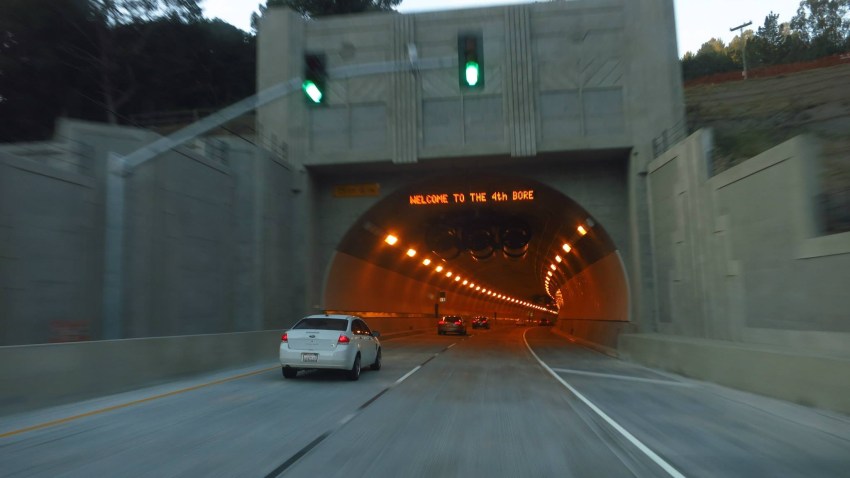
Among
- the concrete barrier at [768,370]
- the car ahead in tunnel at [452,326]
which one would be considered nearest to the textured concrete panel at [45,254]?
the concrete barrier at [768,370]

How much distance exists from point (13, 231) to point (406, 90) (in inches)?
632

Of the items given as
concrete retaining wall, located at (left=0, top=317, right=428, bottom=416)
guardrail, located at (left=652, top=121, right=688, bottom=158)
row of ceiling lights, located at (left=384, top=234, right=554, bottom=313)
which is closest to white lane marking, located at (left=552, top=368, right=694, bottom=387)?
concrete retaining wall, located at (left=0, top=317, right=428, bottom=416)

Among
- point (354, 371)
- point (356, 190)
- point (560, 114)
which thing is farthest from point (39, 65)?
point (354, 371)

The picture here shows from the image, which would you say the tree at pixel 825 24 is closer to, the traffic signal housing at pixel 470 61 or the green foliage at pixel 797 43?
the green foliage at pixel 797 43

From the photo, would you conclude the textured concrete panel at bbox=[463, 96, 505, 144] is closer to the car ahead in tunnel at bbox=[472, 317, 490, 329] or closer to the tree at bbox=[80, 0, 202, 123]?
the tree at bbox=[80, 0, 202, 123]

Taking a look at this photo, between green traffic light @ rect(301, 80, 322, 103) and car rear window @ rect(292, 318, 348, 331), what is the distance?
5.89 meters

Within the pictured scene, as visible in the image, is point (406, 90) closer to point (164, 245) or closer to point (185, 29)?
point (164, 245)

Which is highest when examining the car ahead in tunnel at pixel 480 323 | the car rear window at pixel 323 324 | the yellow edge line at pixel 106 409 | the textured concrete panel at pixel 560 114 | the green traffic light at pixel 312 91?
the textured concrete panel at pixel 560 114

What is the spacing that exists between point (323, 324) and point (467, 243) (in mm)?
23724

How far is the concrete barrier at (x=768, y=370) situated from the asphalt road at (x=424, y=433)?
285 millimetres

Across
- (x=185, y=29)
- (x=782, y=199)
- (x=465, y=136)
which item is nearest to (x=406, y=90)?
(x=465, y=136)

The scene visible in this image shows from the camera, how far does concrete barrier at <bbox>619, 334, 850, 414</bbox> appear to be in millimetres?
10117

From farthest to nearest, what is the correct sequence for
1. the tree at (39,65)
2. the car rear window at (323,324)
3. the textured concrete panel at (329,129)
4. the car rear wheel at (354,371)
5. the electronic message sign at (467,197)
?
1. the tree at (39,65)
2. the electronic message sign at (467,197)
3. the textured concrete panel at (329,129)
4. the car rear window at (323,324)
5. the car rear wheel at (354,371)

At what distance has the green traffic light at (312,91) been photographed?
1167cm
